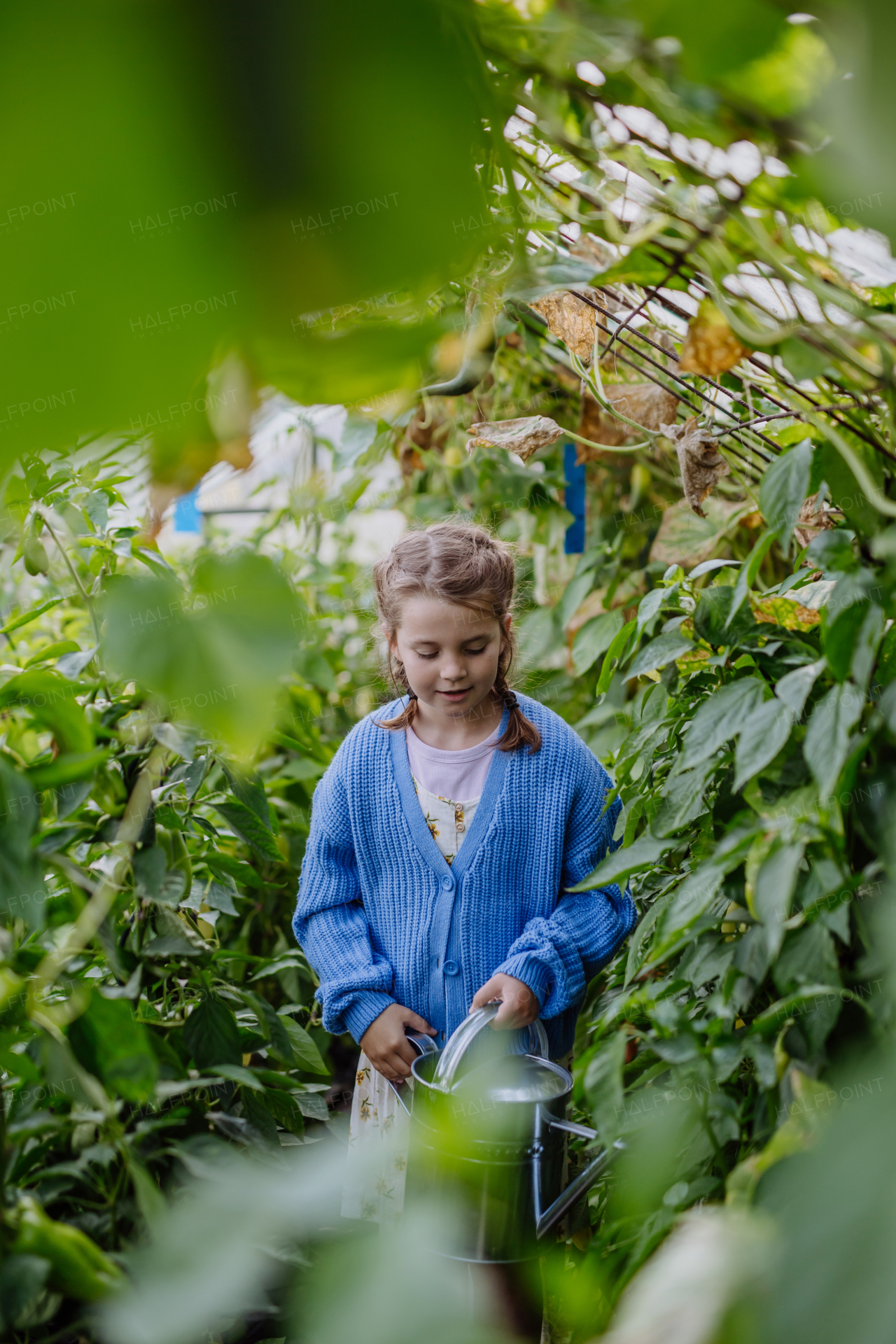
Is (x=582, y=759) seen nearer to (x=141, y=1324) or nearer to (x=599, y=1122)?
(x=599, y=1122)

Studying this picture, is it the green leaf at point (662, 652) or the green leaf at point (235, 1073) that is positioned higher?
the green leaf at point (662, 652)

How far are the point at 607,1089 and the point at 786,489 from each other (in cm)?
36

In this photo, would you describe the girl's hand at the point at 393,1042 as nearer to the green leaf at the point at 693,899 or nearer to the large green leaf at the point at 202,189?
the green leaf at the point at 693,899

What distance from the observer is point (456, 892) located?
49.3 inches

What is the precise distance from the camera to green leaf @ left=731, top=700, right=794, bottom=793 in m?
0.56

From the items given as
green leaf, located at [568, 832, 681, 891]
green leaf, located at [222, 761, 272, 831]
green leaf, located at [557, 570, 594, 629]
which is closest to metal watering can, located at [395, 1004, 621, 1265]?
green leaf, located at [568, 832, 681, 891]

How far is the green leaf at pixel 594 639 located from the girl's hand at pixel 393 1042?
0.62 meters

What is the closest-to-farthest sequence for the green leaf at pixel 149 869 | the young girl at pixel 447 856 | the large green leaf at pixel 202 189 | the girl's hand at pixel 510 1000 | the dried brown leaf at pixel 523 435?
the large green leaf at pixel 202 189 → the green leaf at pixel 149 869 → the dried brown leaf at pixel 523 435 → the girl's hand at pixel 510 1000 → the young girl at pixel 447 856

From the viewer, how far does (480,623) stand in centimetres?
127

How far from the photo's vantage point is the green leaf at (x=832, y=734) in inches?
19.6

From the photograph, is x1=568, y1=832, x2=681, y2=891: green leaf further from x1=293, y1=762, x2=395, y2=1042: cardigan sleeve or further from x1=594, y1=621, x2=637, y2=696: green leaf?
x1=293, y1=762, x2=395, y2=1042: cardigan sleeve

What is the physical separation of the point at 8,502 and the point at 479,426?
468 millimetres

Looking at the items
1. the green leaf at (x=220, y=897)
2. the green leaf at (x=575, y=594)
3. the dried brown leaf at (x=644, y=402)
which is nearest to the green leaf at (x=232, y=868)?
the green leaf at (x=220, y=897)

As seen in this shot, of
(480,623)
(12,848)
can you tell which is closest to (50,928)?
(12,848)
